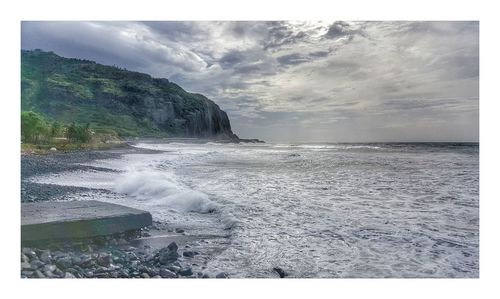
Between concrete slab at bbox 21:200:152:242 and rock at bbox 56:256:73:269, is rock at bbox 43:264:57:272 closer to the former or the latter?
rock at bbox 56:256:73:269

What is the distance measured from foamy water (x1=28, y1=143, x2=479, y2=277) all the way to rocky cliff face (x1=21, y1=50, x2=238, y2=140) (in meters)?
0.42

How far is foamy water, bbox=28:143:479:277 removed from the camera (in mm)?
3629

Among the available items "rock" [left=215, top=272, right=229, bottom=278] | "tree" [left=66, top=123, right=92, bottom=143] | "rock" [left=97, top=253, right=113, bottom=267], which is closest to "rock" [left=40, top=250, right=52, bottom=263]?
"rock" [left=97, top=253, right=113, bottom=267]

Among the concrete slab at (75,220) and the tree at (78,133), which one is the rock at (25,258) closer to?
the concrete slab at (75,220)

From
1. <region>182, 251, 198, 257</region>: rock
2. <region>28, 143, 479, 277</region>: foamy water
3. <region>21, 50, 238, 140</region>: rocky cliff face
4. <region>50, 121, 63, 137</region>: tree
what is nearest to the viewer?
<region>182, 251, 198, 257</region>: rock

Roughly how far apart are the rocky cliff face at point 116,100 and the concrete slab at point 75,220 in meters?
1.31

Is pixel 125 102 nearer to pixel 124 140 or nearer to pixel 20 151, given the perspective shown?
pixel 124 140

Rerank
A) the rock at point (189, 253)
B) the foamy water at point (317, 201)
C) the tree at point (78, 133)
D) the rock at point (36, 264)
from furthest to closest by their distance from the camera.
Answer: the tree at point (78, 133), the foamy water at point (317, 201), the rock at point (189, 253), the rock at point (36, 264)

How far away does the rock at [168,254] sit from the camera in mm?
3340

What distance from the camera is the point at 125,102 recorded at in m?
5.11

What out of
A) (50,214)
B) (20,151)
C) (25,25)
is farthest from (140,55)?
(50,214)

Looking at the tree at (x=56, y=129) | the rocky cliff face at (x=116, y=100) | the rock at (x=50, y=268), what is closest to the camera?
the rock at (x=50, y=268)

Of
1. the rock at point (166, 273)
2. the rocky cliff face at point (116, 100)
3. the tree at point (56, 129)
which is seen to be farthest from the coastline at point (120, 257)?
Answer: the tree at point (56, 129)
